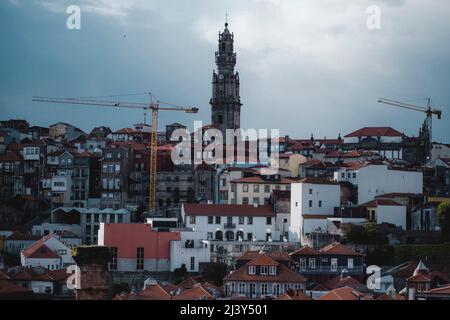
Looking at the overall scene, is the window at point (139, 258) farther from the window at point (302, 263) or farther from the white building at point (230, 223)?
the window at point (302, 263)

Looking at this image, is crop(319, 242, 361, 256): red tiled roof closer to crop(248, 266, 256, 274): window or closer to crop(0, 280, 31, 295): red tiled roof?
crop(248, 266, 256, 274): window

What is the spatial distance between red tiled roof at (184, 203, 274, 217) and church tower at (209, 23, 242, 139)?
2021 centimetres

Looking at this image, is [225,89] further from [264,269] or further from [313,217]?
[264,269]

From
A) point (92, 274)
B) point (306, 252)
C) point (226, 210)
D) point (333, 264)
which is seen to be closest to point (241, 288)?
point (306, 252)

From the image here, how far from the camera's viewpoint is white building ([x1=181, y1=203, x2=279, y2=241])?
1631 inches

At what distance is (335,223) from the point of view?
4066cm

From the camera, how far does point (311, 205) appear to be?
41688mm

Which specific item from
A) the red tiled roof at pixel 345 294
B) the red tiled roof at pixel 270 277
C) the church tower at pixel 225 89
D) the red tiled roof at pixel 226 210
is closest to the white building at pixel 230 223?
the red tiled roof at pixel 226 210

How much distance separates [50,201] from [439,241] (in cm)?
1601

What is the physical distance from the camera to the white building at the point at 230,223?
41.4 m

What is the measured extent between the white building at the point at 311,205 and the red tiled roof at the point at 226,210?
3.17 ft

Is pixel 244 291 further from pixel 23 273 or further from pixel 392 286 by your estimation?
pixel 23 273

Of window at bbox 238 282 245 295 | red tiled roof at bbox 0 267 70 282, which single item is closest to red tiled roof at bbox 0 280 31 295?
red tiled roof at bbox 0 267 70 282
